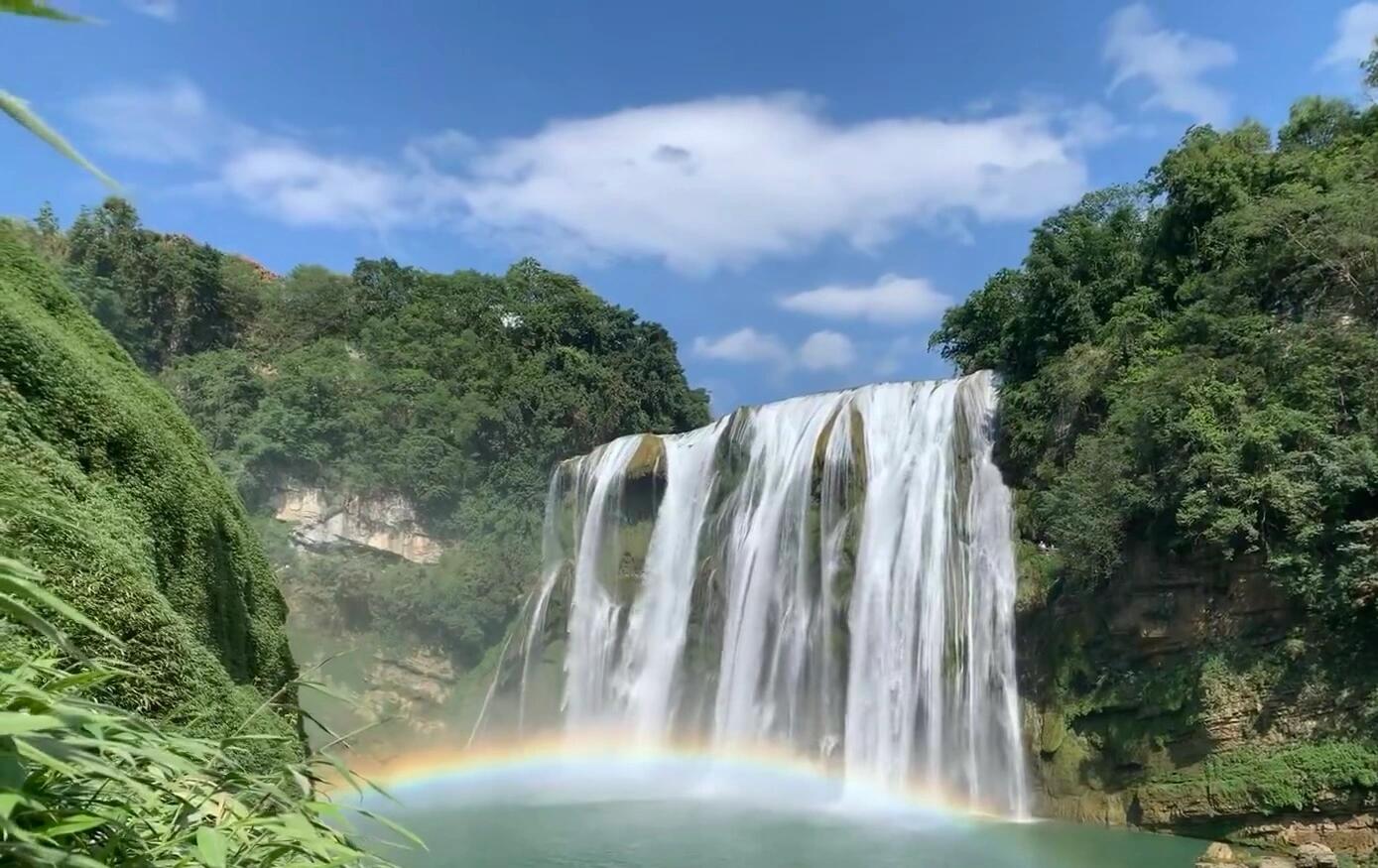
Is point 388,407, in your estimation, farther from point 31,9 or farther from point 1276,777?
point 31,9

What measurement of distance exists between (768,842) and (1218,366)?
9.00 m

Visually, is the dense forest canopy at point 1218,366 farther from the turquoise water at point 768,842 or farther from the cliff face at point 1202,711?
the turquoise water at point 768,842

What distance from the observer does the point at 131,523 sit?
15.0ft

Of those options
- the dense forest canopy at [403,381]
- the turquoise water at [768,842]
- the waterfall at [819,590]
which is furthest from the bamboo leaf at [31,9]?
the dense forest canopy at [403,381]

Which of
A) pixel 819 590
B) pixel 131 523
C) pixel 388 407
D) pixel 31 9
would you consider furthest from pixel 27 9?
pixel 388 407

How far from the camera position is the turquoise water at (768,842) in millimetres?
11625

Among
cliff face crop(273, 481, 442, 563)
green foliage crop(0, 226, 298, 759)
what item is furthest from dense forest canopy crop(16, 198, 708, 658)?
green foliage crop(0, 226, 298, 759)

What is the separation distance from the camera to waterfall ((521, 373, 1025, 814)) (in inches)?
631

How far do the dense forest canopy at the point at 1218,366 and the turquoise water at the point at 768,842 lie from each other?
146 inches

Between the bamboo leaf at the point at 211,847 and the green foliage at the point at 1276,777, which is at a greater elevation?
the bamboo leaf at the point at 211,847

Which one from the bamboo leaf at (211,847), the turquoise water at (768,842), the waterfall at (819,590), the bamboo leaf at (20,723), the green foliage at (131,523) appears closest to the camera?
the bamboo leaf at (20,723)

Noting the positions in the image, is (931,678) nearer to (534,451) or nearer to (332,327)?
(534,451)

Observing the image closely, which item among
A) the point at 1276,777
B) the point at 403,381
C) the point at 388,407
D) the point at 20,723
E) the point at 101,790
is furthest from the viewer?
the point at 403,381

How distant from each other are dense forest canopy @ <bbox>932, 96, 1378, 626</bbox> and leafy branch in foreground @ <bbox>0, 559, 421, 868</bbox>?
12.7 meters
